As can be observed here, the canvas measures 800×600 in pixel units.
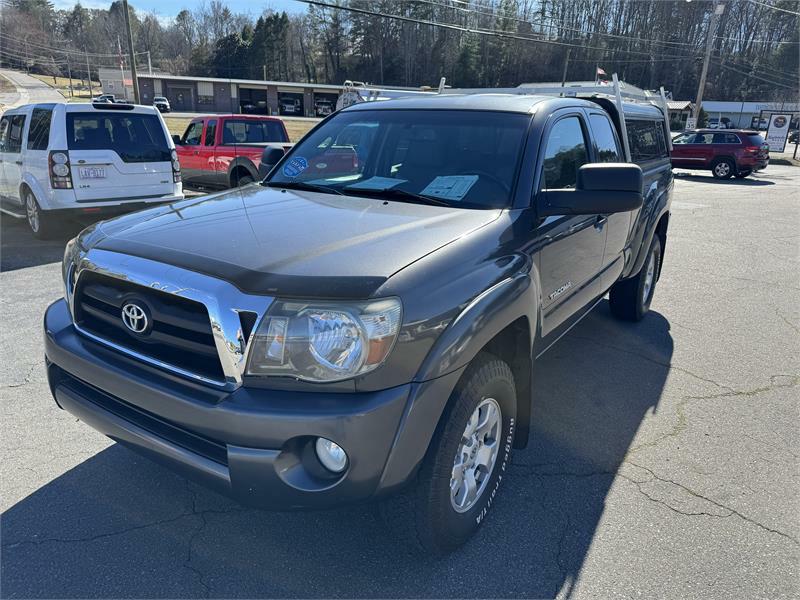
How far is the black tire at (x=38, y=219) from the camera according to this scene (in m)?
7.66

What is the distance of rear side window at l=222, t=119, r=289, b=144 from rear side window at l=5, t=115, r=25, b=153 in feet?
11.9

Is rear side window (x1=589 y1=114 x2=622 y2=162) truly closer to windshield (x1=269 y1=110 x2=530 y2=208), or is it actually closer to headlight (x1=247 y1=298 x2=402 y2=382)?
windshield (x1=269 y1=110 x2=530 y2=208)

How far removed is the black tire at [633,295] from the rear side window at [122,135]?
6.43 metres

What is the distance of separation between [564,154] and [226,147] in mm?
9128

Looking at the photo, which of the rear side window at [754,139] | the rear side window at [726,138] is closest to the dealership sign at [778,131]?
the rear side window at [754,139]

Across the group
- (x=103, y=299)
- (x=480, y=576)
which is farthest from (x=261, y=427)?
(x=480, y=576)

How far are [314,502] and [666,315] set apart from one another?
4.86m

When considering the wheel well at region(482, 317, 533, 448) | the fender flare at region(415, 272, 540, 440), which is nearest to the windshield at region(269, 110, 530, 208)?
the fender flare at region(415, 272, 540, 440)

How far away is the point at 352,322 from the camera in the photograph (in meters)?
1.88

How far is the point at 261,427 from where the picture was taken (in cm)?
183

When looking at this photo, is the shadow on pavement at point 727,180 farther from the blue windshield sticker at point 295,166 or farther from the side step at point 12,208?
the side step at point 12,208

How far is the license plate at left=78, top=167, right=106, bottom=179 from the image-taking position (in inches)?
295

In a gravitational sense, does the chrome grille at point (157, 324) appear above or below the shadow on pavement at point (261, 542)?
above

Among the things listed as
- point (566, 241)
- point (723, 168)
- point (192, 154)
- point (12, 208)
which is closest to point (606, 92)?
point (566, 241)
